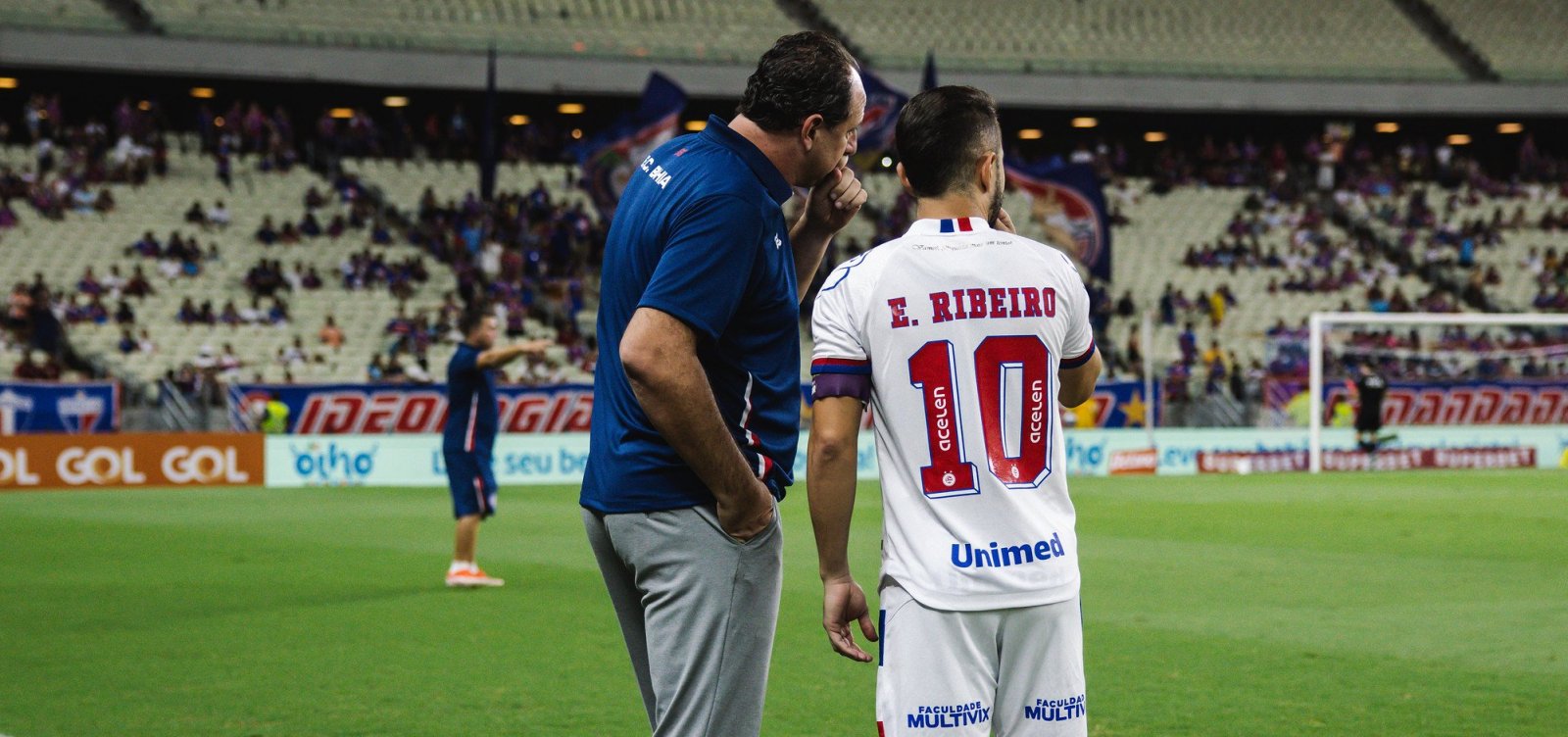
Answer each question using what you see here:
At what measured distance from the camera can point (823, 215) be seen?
4.24m

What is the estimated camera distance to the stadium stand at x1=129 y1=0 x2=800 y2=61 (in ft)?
133

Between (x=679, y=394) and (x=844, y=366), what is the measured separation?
369 mm

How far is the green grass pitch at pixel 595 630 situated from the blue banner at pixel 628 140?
15.0m

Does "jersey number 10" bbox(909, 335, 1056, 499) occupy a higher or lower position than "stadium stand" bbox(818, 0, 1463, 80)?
lower

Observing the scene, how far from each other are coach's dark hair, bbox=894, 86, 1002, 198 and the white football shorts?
896 millimetres

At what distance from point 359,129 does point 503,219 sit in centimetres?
539

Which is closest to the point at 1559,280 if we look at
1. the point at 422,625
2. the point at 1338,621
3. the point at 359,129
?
the point at 359,129

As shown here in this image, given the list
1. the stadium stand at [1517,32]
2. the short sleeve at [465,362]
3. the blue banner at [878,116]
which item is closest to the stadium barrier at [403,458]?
the blue banner at [878,116]

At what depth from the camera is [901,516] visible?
12.2ft

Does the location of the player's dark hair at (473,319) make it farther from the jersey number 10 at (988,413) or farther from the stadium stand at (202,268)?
the stadium stand at (202,268)

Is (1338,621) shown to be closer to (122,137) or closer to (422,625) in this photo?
(422,625)

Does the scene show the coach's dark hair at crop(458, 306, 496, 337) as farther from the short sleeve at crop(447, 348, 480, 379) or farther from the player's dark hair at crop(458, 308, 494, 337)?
the short sleeve at crop(447, 348, 480, 379)

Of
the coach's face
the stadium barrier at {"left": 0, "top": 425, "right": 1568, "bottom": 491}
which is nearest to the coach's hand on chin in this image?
the coach's face

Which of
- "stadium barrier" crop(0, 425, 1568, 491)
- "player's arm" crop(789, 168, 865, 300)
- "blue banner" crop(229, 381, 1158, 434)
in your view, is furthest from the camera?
"blue banner" crop(229, 381, 1158, 434)
